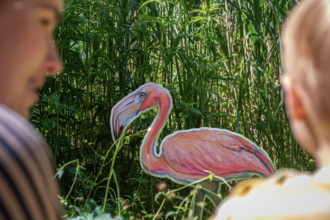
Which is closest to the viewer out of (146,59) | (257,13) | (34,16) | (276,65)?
(34,16)

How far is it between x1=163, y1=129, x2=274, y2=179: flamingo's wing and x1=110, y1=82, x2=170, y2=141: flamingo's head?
166mm

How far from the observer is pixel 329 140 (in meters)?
0.38

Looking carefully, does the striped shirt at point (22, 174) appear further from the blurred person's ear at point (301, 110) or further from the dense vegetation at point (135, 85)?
the dense vegetation at point (135, 85)

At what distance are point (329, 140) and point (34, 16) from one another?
1.04 feet

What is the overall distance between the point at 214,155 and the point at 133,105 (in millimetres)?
374

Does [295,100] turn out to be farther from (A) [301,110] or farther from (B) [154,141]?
(B) [154,141]

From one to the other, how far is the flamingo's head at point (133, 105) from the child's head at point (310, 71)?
972 millimetres

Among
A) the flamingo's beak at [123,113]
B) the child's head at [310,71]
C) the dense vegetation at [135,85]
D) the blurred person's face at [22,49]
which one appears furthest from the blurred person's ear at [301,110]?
the dense vegetation at [135,85]

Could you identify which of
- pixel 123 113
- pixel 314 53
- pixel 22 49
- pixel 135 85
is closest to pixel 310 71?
pixel 314 53

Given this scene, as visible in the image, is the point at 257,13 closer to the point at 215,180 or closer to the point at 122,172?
the point at 215,180

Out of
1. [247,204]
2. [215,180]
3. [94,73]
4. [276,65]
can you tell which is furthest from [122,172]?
[247,204]

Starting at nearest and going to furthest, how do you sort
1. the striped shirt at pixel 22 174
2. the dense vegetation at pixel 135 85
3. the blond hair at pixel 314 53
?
the striped shirt at pixel 22 174 < the blond hair at pixel 314 53 < the dense vegetation at pixel 135 85

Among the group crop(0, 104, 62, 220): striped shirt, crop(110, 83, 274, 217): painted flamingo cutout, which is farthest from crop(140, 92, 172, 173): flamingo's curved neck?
crop(0, 104, 62, 220): striped shirt

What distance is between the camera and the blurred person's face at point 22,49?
272 mm
